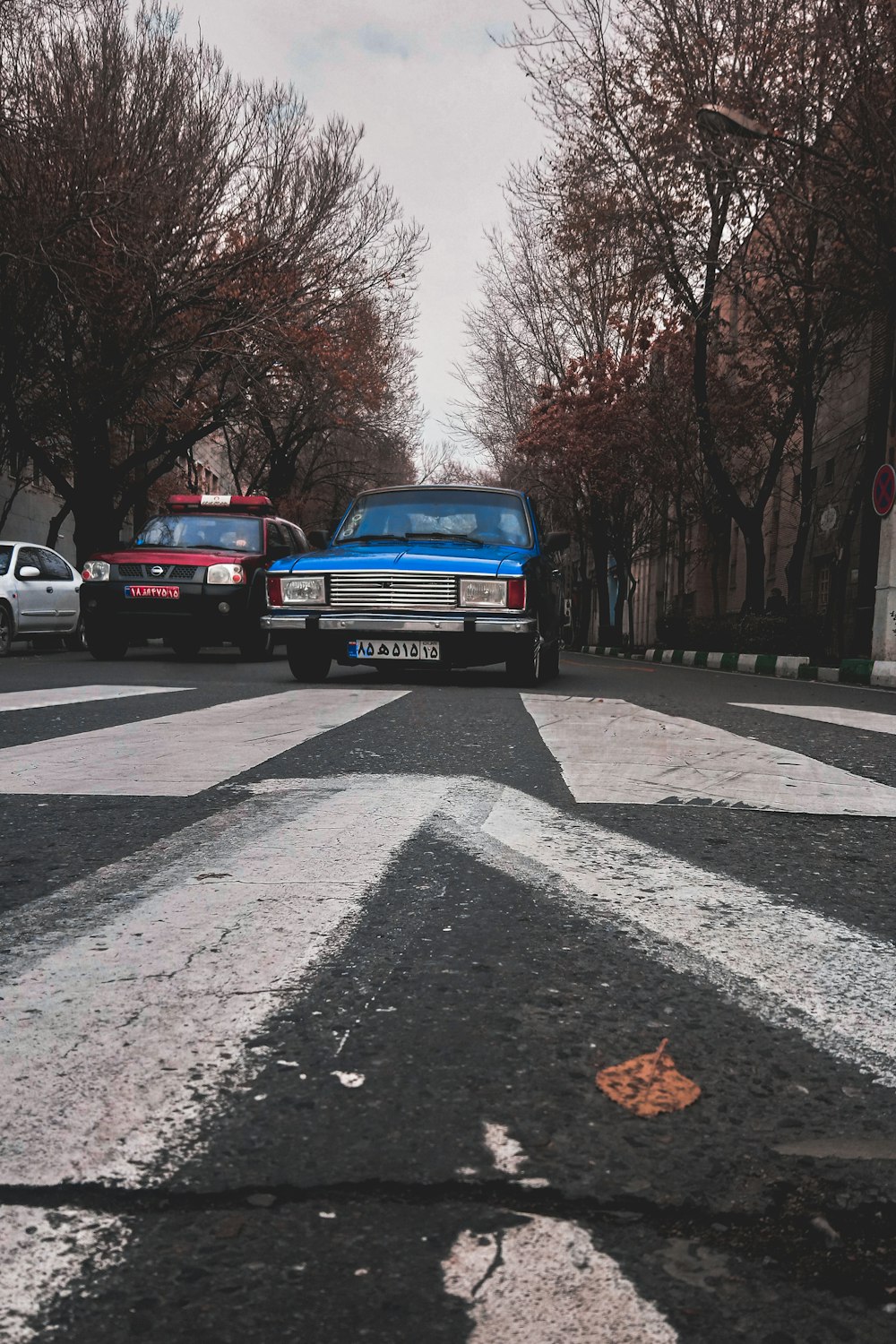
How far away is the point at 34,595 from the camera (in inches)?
618

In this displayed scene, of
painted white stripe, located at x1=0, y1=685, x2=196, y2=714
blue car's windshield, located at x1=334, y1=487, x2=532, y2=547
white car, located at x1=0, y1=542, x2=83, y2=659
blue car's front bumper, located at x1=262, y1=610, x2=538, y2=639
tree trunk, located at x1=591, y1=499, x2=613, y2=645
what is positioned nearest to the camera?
painted white stripe, located at x1=0, y1=685, x2=196, y2=714

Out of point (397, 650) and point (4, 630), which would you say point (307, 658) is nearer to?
point (397, 650)

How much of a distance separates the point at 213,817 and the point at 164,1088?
1.62 meters

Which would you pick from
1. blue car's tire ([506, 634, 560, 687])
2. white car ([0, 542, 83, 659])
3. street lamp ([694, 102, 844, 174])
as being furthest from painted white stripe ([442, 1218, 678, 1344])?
white car ([0, 542, 83, 659])

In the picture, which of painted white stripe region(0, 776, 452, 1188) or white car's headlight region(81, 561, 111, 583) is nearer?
painted white stripe region(0, 776, 452, 1188)

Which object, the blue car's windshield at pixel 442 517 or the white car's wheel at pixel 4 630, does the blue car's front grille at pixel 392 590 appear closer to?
the blue car's windshield at pixel 442 517

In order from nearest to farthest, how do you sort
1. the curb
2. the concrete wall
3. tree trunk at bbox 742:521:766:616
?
1. the curb
2. tree trunk at bbox 742:521:766:616
3. the concrete wall

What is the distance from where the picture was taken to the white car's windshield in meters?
13.5

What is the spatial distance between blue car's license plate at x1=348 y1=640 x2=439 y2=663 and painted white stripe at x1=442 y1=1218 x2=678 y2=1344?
755cm

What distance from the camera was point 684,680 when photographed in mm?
10172

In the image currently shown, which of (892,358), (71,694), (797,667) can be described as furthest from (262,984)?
(892,358)

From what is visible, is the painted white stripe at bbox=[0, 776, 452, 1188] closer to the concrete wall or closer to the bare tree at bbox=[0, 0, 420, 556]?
the bare tree at bbox=[0, 0, 420, 556]

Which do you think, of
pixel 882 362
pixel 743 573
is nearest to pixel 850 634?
pixel 882 362

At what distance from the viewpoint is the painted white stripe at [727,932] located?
1.46 m
